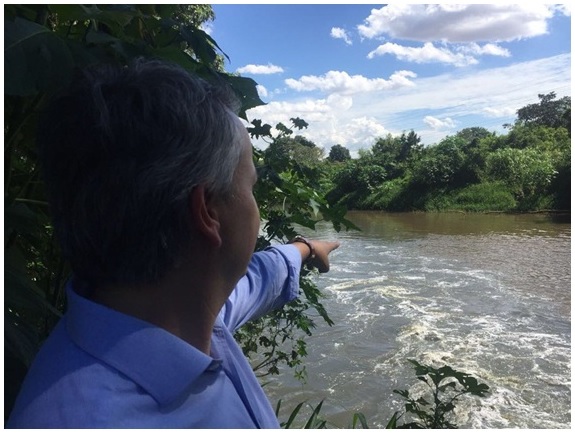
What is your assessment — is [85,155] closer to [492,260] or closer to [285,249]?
[285,249]

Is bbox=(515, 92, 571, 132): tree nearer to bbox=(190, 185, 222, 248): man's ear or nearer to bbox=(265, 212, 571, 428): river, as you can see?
bbox=(265, 212, 571, 428): river

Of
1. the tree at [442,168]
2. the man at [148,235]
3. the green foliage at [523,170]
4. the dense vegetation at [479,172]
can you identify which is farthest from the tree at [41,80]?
the tree at [442,168]

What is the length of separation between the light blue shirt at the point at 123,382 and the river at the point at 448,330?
12.3 ft

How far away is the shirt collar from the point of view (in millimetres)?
577

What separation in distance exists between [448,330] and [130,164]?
618cm

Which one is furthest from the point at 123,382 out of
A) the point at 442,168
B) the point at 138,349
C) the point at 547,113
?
the point at 547,113

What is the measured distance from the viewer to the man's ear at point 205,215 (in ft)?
2.11

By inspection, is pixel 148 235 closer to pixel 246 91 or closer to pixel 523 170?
pixel 246 91

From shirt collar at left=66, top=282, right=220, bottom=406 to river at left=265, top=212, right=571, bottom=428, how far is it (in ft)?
12.4

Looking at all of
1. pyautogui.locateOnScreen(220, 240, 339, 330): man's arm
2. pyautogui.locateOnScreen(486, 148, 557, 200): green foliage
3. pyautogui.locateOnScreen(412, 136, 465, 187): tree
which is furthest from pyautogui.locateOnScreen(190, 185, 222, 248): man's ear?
pyautogui.locateOnScreen(412, 136, 465, 187): tree

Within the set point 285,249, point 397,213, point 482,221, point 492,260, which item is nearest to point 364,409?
point 285,249

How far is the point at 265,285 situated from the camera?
1.11 metres

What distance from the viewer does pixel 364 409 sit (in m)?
4.46

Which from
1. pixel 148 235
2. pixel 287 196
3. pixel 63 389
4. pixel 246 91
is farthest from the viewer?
pixel 287 196
